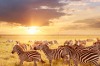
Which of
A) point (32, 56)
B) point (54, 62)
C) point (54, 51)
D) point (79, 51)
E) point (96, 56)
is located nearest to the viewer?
point (96, 56)

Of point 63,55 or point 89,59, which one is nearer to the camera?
point 89,59

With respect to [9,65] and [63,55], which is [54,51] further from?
[9,65]

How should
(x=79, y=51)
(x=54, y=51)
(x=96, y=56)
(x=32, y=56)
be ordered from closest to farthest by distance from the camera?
(x=96, y=56)
(x=79, y=51)
(x=32, y=56)
(x=54, y=51)

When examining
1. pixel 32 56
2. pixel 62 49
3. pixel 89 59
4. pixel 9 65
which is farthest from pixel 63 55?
pixel 9 65

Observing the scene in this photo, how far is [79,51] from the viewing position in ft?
55.1

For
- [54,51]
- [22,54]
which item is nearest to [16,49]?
[22,54]

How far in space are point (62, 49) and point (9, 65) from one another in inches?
185

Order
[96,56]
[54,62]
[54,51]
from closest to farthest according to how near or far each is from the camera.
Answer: [96,56]
[54,51]
[54,62]

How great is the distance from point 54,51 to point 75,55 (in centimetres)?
319

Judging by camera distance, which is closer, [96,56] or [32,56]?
[96,56]

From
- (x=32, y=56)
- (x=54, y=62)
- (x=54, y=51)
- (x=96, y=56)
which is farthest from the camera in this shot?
(x=54, y=62)

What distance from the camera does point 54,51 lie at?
64.6 feet

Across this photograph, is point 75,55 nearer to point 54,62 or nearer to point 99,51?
point 99,51

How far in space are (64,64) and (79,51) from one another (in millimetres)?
3329
